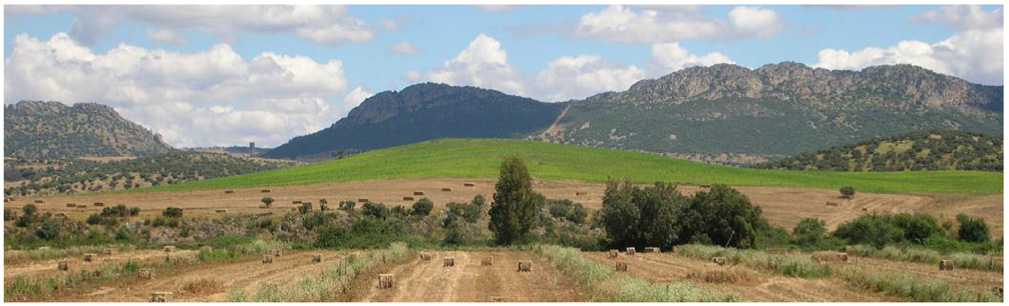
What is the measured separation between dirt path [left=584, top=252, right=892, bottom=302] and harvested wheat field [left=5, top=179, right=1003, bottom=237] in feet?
152

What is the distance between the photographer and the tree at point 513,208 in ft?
249

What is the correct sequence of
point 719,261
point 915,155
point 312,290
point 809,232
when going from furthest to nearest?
point 915,155 < point 809,232 < point 719,261 < point 312,290

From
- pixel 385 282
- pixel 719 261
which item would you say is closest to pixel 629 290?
pixel 385 282

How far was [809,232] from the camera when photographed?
81750 mm

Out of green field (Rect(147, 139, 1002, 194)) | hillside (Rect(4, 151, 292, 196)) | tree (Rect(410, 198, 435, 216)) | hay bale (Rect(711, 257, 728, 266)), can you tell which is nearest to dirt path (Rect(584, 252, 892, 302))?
hay bale (Rect(711, 257, 728, 266))

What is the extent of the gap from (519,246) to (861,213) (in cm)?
3866

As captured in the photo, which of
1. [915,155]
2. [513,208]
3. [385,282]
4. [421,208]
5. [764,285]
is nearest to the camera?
[385,282]

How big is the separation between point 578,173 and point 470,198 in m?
31.8

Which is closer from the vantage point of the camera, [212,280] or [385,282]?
[385,282]

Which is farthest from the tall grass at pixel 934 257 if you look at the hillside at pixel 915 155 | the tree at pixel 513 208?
the hillside at pixel 915 155

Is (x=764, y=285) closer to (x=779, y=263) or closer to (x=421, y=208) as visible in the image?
(x=779, y=263)

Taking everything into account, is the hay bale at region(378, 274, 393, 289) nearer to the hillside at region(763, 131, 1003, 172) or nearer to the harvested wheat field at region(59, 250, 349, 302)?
the harvested wheat field at region(59, 250, 349, 302)

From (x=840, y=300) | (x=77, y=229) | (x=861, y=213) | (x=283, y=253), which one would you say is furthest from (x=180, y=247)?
(x=861, y=213)

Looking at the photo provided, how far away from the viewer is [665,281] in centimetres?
3869
